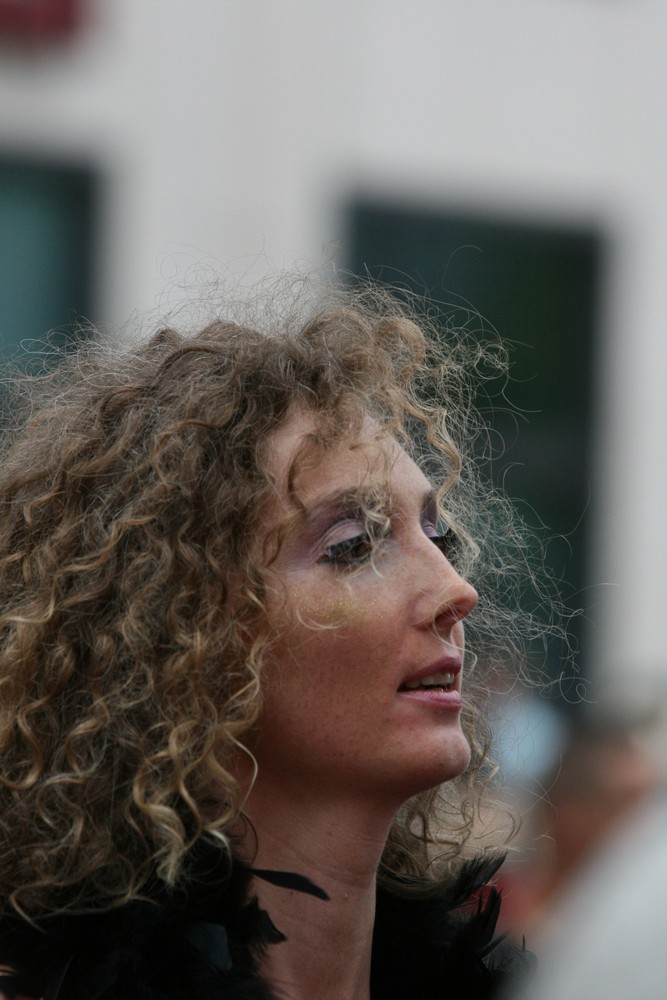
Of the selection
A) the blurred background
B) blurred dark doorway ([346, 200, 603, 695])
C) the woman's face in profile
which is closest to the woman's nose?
the woman's face in profile

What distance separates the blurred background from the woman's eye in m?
4.99

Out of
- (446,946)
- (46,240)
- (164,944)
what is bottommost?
(46,240)

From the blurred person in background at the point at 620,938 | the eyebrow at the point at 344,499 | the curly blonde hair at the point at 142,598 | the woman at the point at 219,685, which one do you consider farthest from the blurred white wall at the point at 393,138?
the blurred person in background at the point at 620,938

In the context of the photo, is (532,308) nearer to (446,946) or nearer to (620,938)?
(446,946)

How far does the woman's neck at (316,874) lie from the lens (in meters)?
2.35

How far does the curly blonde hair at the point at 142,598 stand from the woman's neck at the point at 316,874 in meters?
0.09

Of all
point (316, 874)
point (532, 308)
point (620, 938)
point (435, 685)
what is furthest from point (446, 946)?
point (532, 308)

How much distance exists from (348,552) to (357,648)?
0.51ft

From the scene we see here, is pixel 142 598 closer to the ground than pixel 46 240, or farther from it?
farther from it

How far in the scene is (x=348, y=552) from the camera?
238 cm

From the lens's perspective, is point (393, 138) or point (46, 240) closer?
point (46, 240)

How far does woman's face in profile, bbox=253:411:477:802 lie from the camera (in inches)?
90.7

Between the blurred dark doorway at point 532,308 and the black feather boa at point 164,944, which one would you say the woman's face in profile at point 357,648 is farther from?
the blurred dark doorway at point 532,308

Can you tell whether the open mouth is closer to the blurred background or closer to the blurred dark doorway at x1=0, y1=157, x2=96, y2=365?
the blurred background
